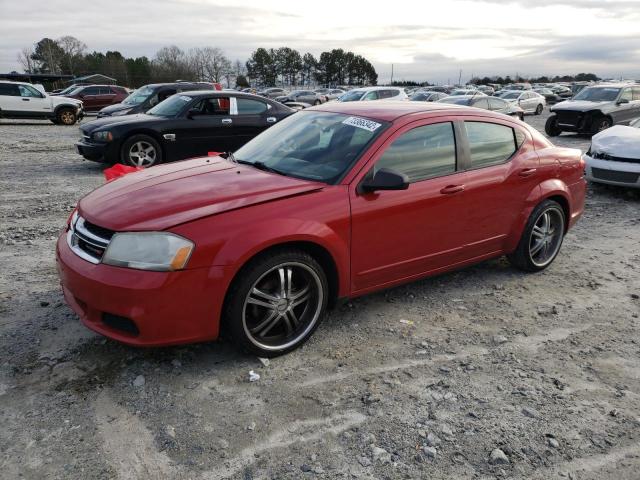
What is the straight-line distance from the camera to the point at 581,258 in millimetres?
5441

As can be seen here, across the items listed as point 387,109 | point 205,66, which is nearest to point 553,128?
point 387,109

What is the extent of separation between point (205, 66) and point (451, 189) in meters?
100

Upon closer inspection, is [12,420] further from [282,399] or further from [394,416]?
[394,416]

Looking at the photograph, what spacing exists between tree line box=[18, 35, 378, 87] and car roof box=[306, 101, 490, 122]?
71688 millimetres

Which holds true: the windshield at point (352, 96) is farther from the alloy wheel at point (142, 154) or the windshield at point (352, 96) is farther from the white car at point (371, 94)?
the alloy wheel at point (142, 154)

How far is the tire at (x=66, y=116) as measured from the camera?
21.1 meters

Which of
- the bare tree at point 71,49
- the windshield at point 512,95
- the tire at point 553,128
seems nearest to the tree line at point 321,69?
the bare tree at point 71,49

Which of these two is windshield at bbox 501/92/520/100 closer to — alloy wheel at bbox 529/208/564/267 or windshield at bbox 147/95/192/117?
windshield at bbox 147/95/192/117

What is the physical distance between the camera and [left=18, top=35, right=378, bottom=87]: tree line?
75.7 metres

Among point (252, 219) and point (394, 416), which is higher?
point (252, 219)

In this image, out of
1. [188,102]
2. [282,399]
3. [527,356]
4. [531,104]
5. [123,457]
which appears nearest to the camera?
[123,457]

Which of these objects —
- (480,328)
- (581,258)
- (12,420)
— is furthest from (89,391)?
(581,258)

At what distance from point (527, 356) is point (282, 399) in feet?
5.60

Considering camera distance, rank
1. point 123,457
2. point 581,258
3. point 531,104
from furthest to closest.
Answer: point 531,104, point 581,258, point 123,457
